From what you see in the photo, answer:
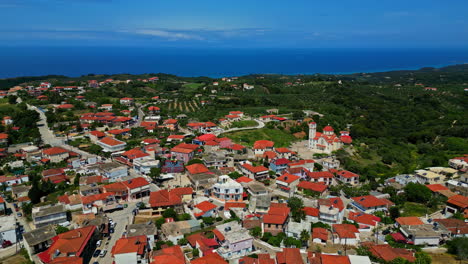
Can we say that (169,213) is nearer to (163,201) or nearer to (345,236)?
(163,201)

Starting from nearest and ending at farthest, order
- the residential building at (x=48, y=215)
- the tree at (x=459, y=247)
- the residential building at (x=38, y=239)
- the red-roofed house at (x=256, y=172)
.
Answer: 1. the tree at (x=459, y=247)
2. the residential building at (x=38, y=239)
3. the residential building at (x=48, y=215)
4. the red-roofed house at (x=256, y=172)

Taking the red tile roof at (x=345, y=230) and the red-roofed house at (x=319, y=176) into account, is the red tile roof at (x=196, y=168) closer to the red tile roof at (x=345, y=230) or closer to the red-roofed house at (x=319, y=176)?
the red-roofed house at (x=319, y=176)

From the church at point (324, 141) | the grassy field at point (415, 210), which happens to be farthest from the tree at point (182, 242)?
the church at point (324, 141)

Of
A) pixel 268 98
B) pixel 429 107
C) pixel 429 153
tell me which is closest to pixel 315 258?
pixel 429 153

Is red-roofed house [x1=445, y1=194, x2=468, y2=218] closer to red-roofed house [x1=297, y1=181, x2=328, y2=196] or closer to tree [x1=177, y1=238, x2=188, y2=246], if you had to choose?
red-roofed house [x1=297, y1=181, x2=328, y2=196]

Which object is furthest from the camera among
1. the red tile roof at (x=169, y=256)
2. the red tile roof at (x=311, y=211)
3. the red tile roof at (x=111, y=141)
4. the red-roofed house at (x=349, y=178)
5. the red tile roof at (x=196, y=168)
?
the red tile roof at (x=111, y=141)
